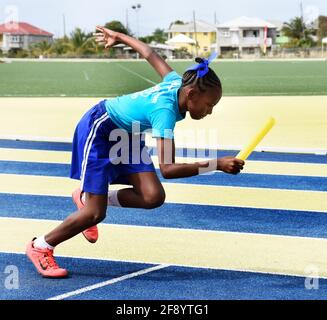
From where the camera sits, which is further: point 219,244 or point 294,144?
point 294,144

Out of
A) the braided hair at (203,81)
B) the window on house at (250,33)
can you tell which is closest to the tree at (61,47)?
the window on house at (250,33)

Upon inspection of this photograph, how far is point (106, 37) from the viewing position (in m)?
5.95

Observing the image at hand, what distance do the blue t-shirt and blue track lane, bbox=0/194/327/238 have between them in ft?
5.41

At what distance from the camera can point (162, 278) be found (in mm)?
5305

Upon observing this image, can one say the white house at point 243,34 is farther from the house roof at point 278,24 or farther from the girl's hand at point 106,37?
the girl's hand at point 106,37

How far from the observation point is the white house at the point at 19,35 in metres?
117

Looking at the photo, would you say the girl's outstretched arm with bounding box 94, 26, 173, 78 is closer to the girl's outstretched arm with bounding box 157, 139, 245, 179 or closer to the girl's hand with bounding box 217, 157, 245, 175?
the girl's outstretched arm with bounding box 157, 139, 245, 179

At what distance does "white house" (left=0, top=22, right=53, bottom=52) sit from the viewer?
11686cm

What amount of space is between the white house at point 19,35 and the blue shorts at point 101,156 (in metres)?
110

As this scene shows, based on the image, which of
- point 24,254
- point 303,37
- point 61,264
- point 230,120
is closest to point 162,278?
point 61,264

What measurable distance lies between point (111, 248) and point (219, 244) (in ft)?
2.61
